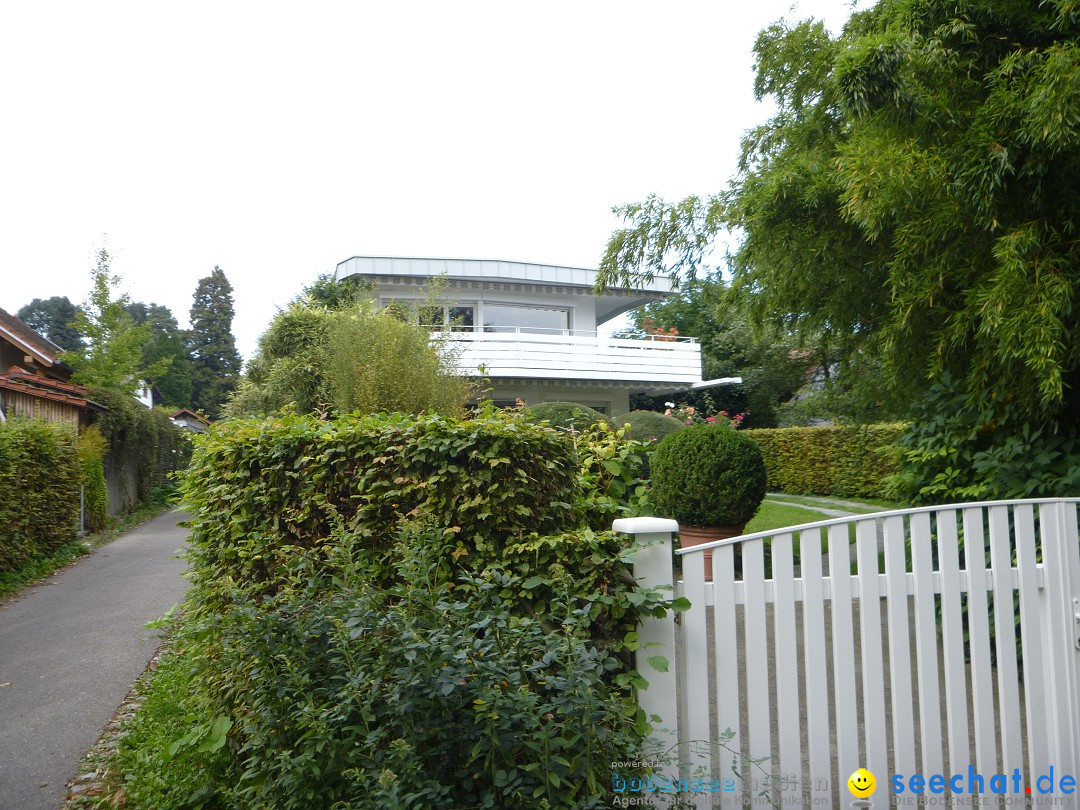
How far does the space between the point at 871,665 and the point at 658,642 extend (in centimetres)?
83

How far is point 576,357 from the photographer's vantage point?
2092 centimetres

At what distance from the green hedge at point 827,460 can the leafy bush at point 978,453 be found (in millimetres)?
10747

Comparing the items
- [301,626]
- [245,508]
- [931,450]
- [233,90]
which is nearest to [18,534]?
[233,90]

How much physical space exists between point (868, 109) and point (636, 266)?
3189 millimetres

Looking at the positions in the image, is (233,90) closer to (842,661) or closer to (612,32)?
(612,32)

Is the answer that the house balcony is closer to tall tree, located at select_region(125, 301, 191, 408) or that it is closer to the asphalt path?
the asphalt path

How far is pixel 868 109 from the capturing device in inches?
185

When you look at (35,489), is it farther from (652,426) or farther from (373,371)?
(652,426)

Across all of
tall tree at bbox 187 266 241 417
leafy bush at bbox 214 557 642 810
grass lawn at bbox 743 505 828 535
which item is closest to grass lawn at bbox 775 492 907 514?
grass lawn at bbox 743 505 828 535

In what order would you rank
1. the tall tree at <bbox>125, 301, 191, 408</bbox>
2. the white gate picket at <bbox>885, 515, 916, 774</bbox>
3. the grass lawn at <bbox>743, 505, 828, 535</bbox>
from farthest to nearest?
1. the tall tree at <bbox>125, 301, 191, 408</bbox>
2. the grass lawn at <bbox>743, 505, 828, 535</bbox>
3. the white gate picket at <bbox>885, 515, 916, 774</bbox>

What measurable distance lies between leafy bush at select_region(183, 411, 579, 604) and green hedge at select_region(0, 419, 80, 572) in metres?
7.29

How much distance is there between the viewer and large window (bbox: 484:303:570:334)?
21750 mm

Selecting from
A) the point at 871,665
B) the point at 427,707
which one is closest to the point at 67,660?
the point at 427,707

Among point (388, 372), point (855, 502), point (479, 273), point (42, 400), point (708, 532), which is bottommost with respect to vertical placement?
point (855, 502)
